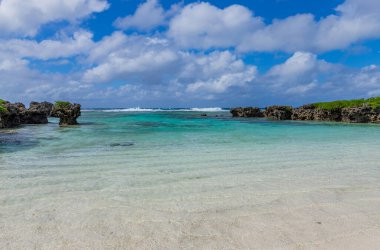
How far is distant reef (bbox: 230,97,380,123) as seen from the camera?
43.1 m

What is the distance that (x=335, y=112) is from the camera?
48.9 metres

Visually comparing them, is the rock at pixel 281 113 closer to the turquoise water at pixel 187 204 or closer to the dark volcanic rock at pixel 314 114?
the dark volcanic rock at pixel 314 114

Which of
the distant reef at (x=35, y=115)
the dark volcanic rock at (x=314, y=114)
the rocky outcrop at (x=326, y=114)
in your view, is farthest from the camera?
the dark volcanic rock at (x=314, y=114)

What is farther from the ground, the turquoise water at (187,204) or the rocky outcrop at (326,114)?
the rocky outcrop at (326,114)

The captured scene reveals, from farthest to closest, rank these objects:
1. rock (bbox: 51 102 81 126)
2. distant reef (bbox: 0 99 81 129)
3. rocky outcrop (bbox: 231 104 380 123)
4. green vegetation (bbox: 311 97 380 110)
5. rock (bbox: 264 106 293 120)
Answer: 1. rock (bbox: 264 106 293 120)
2. green vegetation (bbox: 311 97 380 110)
3. rocky outcrop (bbox: 231 104 380 123)
4. rock (bbox: 51 102 81 126)
5. distant reef (bbox: 0 99 81 129)

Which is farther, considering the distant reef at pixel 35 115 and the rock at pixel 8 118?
the distant reef at pixel 35 115

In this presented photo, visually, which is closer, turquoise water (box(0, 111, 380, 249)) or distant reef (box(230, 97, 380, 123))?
turquoise water (box(0, 111, 380, 249))

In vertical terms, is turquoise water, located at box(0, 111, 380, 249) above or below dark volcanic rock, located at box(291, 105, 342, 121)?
below

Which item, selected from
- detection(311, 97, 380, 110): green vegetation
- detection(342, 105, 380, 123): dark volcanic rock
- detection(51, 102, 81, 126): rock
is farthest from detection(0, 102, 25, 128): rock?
detection(311, 97, 380, 110): green vegetation

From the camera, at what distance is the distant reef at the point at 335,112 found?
43.1m

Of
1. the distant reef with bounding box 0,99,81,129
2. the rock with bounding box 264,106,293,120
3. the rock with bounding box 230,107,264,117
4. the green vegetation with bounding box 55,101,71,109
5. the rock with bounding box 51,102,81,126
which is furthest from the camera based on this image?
the rock with bounding box 230,107,264,117

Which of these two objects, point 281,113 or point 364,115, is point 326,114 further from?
point 281,113

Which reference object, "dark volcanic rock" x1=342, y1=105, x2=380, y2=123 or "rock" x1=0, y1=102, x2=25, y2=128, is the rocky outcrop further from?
"rock" x1=0, y1=102, x2=25, y2=128

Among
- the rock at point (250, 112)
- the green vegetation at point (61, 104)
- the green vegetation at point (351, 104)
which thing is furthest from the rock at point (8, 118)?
the rock at point (250, 112)
